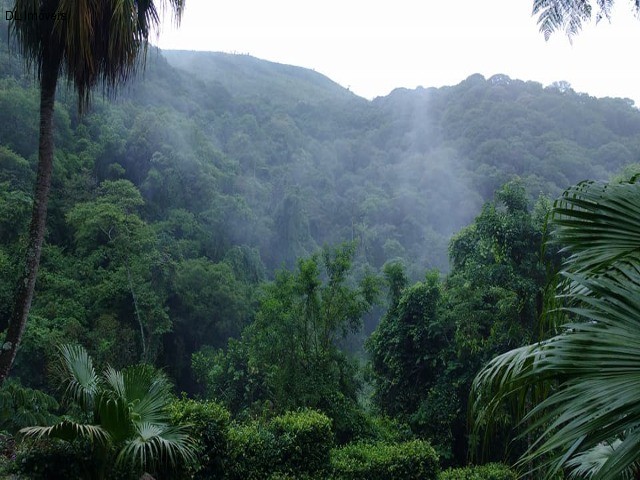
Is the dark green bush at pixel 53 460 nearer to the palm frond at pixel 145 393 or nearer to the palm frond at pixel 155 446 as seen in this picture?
the palm frond at pixel 155 446

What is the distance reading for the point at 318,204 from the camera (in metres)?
42.8

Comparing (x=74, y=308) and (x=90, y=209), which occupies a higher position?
(x=90, y=209)

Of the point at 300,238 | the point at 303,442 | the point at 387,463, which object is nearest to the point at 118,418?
the point at 303,442

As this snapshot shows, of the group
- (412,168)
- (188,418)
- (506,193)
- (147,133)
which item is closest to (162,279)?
(147,133)

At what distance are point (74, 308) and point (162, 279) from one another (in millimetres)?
3881

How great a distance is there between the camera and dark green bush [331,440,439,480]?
7.93 meters

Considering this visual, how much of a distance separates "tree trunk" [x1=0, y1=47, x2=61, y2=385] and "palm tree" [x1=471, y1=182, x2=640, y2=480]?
332cm

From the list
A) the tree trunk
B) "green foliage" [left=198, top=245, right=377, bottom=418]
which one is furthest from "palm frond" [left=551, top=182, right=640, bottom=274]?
"green foliage" [left=198, top=245, right=377, bottom=418]

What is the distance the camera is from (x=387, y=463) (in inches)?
320

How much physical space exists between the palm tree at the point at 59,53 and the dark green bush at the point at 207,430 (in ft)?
8.86

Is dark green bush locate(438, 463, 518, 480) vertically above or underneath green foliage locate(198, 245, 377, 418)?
underneath

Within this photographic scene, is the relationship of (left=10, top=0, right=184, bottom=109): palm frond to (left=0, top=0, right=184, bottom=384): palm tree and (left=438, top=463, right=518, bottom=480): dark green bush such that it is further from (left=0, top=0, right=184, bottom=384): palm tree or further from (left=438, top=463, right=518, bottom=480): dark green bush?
(left=438, top=463, right=518, bottom=480): dark green bush

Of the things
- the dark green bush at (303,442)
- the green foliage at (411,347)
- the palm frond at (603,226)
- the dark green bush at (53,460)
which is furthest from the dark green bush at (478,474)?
the palm frond at (603,226)

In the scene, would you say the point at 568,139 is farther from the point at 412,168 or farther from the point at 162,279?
the point at 162,279
